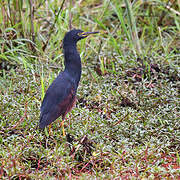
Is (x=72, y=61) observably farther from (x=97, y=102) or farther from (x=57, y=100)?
(x=97, y=102)

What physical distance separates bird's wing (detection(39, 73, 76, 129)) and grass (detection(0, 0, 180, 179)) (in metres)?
0.17

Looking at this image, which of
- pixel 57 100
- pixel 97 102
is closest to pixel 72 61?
pixel 57 100

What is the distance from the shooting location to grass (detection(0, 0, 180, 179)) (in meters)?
3.52

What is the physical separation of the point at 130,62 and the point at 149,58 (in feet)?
0.97

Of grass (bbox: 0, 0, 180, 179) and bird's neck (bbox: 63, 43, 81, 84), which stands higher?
bird's neck (bbox: 63, 43, 81, 84)

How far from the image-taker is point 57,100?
4062 millimetres

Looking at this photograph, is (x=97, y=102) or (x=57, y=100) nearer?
(x=57, y=100)

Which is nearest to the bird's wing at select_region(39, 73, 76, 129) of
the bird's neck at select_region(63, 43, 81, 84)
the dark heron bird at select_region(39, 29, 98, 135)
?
the dark heron bird at select_region(39, 29, 98, 135)

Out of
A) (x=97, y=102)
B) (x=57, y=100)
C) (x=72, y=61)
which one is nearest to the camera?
(x=57, y=100)

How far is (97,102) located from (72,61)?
28.7 inches

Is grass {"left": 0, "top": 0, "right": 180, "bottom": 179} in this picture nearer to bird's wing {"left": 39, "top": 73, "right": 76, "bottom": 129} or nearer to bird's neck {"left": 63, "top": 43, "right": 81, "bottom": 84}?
bird's wing {"left": 39, "top": 73, "right": 76, "bottom": 129}

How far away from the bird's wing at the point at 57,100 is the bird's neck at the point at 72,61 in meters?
0.12

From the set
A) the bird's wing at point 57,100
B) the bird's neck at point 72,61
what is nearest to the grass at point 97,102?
the bird's wing at point 57,100

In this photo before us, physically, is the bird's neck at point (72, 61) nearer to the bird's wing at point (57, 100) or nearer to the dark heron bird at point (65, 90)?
the dark heron bird at point (65, 90)
